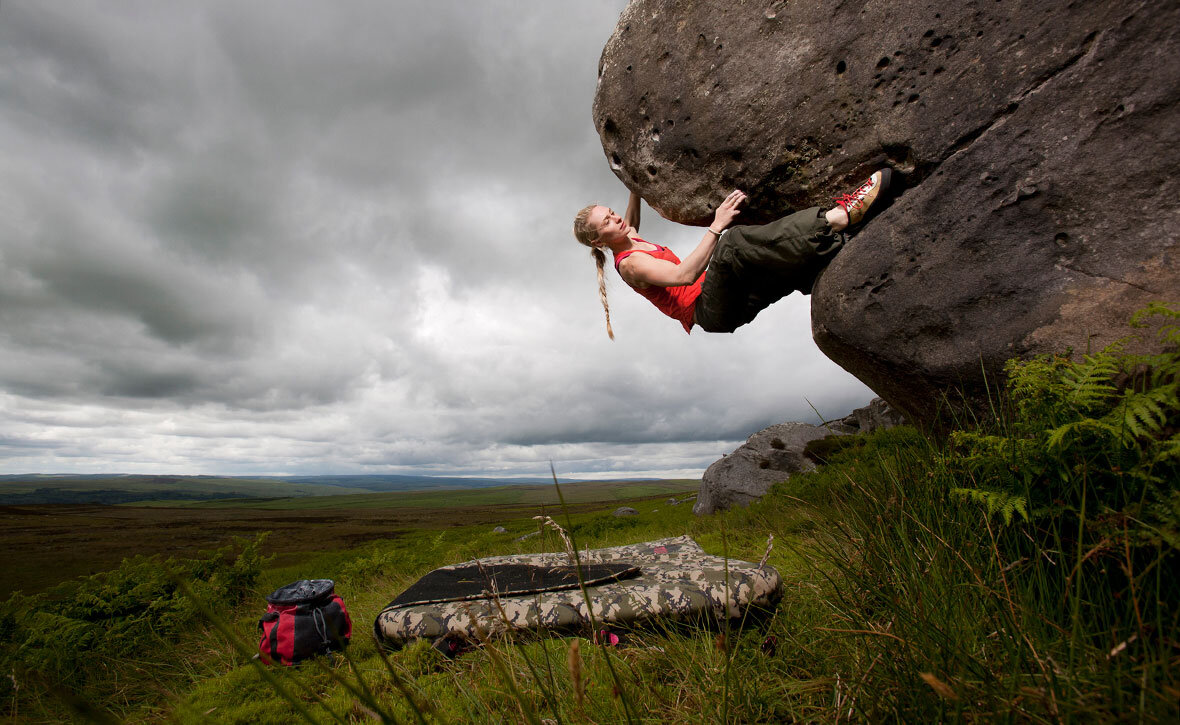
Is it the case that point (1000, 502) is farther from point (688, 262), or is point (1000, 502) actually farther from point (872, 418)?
point (872, 418)

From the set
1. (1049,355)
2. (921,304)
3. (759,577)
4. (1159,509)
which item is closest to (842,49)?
(921,304)

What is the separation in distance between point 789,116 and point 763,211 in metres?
0.95

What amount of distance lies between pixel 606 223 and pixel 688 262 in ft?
4.12

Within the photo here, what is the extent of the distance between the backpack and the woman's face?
501 centimetres

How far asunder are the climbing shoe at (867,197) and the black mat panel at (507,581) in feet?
13.3

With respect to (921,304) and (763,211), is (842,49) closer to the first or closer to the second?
(763,211)

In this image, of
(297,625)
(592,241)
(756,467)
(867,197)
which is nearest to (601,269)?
(592,241)

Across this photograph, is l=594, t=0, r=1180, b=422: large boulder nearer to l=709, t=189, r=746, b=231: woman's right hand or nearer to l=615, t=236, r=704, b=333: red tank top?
l=709, t=189, r=746, b=231: woman's right hand

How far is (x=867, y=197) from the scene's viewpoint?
464 centimetres

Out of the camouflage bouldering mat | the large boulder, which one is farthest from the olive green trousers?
the camouflage bouldering mat

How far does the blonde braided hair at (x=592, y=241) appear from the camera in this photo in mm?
6020

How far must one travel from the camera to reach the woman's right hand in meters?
5.25

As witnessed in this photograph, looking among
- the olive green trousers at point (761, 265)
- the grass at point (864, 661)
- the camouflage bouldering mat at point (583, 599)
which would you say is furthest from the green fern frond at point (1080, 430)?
the olive green trousers at point (761, 265)

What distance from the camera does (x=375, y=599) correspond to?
7.91 meters
